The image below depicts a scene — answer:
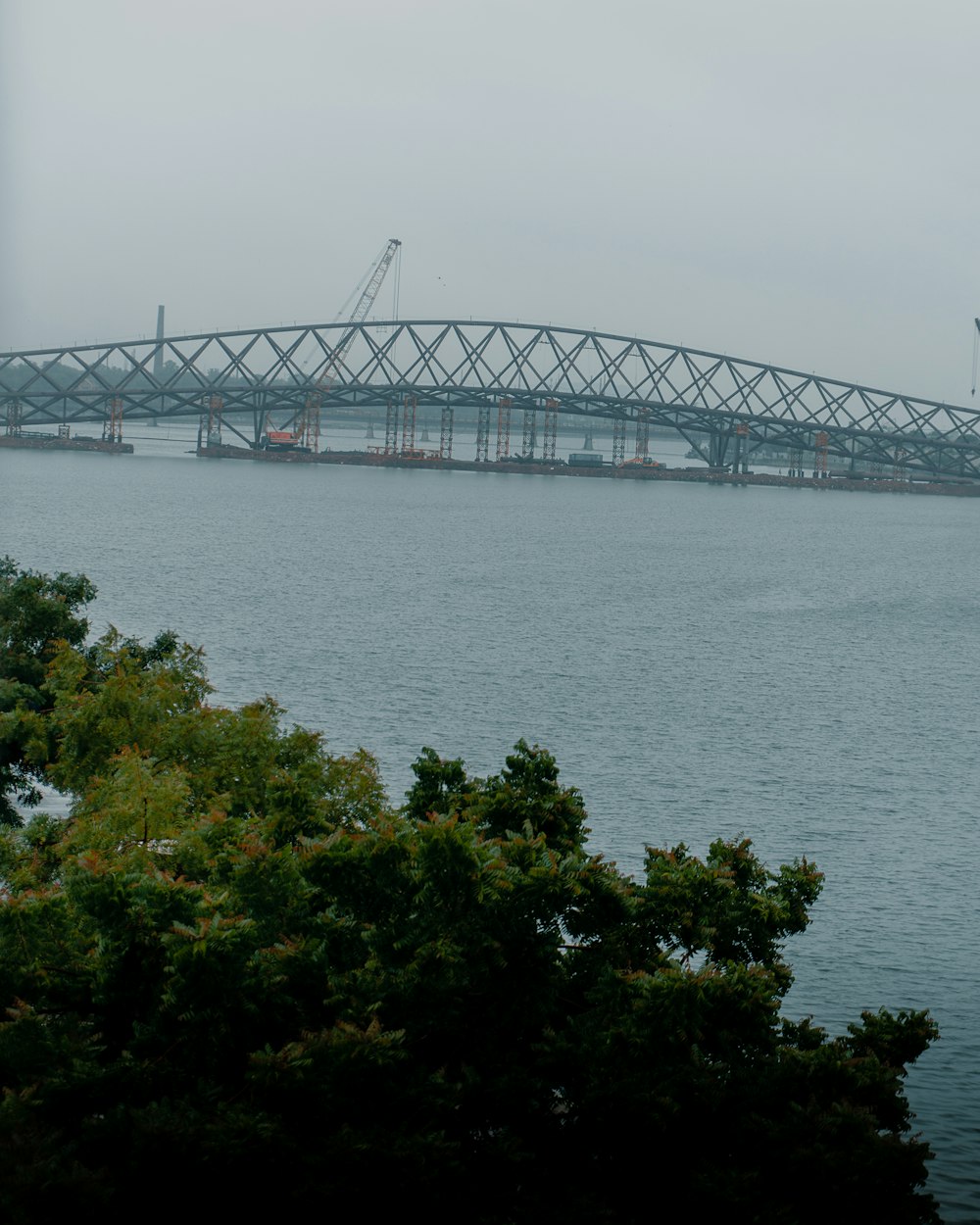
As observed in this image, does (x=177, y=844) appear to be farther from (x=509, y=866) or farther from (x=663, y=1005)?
(x=663, y=1005)

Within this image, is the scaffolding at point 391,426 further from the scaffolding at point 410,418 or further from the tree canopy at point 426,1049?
the tree canopy at point 426,1049

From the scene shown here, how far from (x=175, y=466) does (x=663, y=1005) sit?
168013mm

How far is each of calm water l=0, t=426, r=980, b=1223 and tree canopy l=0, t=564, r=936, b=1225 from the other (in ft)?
15.4

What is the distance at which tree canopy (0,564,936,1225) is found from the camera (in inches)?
383

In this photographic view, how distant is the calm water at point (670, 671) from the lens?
22750 mm

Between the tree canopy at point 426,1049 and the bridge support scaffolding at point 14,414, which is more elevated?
the bridge support scaffolding at point 14,414

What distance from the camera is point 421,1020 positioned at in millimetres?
10805

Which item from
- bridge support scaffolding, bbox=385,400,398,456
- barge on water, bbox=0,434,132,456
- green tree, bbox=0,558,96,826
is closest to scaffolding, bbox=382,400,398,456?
bridge support scaffolding, bbox=385,400,398,456

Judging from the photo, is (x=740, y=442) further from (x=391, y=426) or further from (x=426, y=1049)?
(x=426, y=1049)

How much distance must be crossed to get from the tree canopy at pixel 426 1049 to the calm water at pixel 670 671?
4708 mm

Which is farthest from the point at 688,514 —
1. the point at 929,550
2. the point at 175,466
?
the point at 175,466

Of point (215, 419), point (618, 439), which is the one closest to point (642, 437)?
point (618, 439)

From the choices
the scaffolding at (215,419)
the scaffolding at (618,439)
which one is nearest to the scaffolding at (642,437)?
the scaffolding at (618,439)

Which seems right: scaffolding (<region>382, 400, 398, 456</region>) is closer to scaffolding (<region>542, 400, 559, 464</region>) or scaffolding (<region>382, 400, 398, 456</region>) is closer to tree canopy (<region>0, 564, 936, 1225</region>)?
scaffolding (<region>542, 400, 559, 464</region>)
